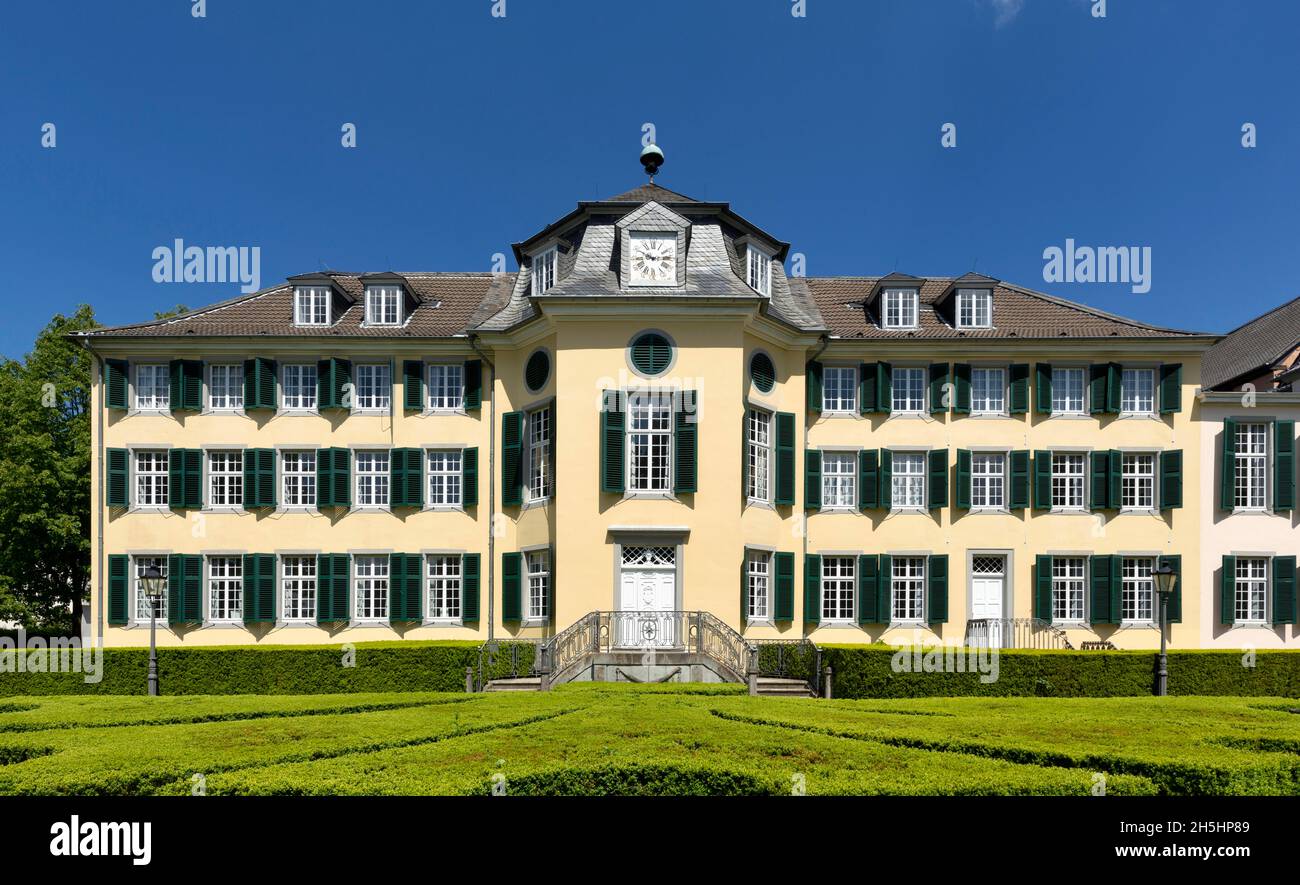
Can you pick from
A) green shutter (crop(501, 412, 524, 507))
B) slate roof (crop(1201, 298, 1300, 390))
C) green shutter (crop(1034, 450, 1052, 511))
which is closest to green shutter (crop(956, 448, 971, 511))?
green shutter (crop(1034, 450, 1052, 511))

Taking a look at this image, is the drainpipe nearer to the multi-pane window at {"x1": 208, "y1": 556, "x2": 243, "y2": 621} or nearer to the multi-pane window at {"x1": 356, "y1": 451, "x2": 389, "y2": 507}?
the multi-pane window at {"x1": 356, "y1": 451, "x2": 389, "y2": 507}

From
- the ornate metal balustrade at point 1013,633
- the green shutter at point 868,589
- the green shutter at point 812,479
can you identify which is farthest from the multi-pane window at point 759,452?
the ornate metal balustrade at point 1013,633

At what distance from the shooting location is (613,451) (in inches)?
810

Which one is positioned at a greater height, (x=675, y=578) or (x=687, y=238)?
(x=687, y=238)

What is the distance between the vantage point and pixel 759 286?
2350 cm

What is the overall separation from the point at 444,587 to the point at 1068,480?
16.9m

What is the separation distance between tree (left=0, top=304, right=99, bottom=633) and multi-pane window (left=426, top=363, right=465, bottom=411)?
1282 cm

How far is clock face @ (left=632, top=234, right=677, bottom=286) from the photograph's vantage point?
2133 cm

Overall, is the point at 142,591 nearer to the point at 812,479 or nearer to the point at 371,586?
the point at 371,586
